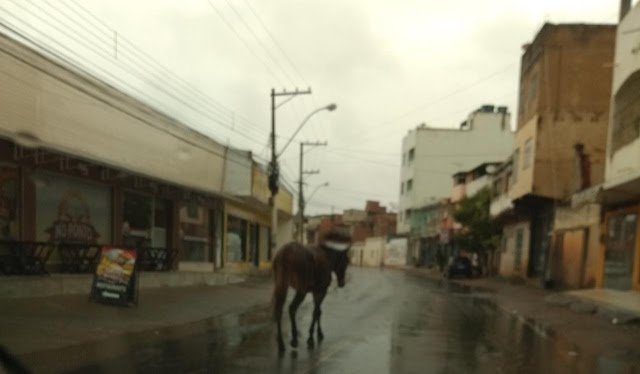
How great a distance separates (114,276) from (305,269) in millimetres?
4937

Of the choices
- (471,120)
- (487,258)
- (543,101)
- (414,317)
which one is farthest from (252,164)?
(471,120)

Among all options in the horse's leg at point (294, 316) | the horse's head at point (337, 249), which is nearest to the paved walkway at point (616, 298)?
the horse's head at point (337, 249)

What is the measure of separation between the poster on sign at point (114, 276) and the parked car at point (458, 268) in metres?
29.0

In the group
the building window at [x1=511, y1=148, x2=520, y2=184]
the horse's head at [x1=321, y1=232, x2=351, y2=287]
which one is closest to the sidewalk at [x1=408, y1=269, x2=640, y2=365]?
the horse's head at [x1=321, y1=232, x2=351, y2=287]

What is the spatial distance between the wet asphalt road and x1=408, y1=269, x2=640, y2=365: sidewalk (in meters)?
0.40

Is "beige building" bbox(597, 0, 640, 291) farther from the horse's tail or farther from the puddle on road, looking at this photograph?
the horse's tail

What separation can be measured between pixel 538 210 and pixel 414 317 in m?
19.8

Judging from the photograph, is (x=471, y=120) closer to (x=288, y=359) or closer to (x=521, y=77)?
(x=521, y=77)

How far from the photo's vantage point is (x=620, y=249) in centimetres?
2003

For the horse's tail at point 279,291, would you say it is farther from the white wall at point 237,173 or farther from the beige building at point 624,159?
the white wall at point 237,173

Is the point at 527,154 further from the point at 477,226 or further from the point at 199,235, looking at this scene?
the point at 199,235

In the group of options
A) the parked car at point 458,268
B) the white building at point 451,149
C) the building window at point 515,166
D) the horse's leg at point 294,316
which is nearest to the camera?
the horse's leg at point 294,316

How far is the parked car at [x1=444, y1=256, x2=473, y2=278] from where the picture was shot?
1501 inches

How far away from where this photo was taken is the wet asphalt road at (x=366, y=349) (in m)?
7.59
